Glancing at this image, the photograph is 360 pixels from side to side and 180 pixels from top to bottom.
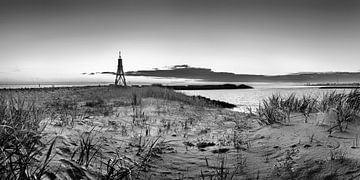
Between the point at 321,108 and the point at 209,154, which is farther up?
the point at 321,108

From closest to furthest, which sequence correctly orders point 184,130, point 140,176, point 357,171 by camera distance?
point 357,171 → point 140,176 → point 184,130

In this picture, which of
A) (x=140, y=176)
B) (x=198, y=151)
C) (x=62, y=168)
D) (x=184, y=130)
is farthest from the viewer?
(x=184, y=130)

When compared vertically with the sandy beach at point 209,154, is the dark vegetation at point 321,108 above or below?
above

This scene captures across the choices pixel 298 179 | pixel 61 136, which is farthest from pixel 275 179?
pixel 61 136

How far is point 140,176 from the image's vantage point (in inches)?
134

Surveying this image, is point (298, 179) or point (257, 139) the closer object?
point (298, 179)

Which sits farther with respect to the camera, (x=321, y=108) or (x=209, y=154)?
(x=321, y=108)

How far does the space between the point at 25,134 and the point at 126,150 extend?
4.80 ft

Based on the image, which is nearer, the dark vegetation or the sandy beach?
the sandy beach

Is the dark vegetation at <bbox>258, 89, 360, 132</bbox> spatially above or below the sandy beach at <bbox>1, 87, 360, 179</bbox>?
above

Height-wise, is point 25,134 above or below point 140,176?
above

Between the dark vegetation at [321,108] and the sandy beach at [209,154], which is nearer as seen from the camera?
the sandy beach at [209,154]

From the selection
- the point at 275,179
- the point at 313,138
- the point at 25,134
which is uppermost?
the point at 25,134

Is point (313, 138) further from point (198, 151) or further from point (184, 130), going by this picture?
point (184, 130)
